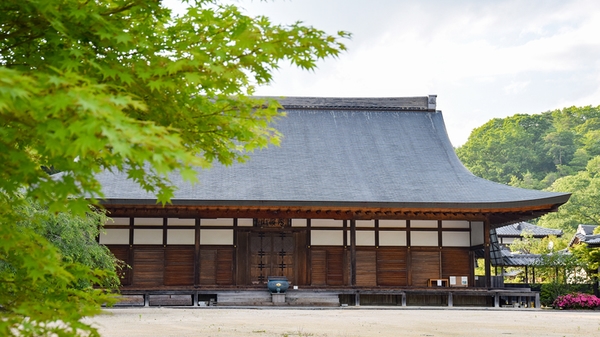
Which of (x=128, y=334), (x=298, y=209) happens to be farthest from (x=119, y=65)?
(x=298, y=209)

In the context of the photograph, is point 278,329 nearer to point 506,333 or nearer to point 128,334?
point 128,334

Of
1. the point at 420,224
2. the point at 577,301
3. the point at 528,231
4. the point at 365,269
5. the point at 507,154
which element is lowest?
the point at 577,301

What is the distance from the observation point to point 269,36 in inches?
170

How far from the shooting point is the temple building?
1770 cm

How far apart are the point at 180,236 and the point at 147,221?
1061 millimetres

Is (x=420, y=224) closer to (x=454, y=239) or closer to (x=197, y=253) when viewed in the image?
(x=454, y=239)

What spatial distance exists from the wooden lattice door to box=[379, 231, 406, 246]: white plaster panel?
2692mm

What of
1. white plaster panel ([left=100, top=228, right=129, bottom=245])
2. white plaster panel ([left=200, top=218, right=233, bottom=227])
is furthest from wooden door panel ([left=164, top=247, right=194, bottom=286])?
white plaster panel ([left=100, top=228, right=129, bottom=245])

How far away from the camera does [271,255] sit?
19.3 metres

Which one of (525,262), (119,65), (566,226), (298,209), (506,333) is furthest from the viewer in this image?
(566,226)

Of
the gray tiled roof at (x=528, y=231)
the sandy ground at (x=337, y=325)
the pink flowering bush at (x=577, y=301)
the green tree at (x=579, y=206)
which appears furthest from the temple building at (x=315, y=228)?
the green tree at (x=579, y=206)

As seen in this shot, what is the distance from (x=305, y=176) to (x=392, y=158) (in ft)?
11.7

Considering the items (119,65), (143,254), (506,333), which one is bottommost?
(506,333)

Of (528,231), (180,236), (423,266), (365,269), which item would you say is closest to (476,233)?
(423,266)
